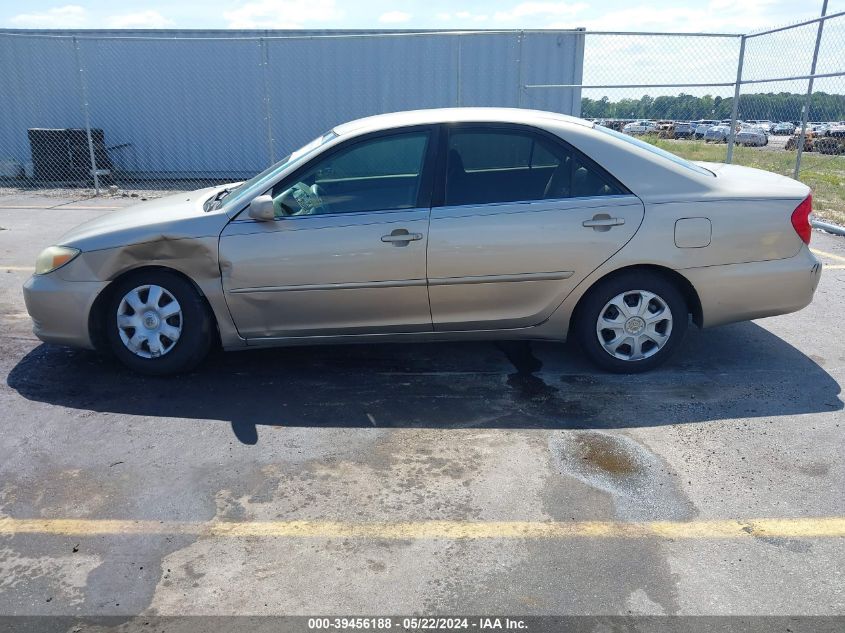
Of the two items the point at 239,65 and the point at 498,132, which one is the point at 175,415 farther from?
the point at 239,65

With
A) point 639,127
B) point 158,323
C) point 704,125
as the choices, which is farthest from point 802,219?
point 704,125

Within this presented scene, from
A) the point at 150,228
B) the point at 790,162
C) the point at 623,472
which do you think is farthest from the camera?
the point at 790,162

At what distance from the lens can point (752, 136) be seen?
53.3 feet

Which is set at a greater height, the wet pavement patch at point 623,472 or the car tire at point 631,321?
the car tire at point 631,321

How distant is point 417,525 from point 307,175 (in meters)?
2.28

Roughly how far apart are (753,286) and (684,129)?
8635mm

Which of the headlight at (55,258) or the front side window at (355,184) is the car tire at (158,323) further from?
the front side window at (355,184)

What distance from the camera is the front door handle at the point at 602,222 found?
4219 millimetres

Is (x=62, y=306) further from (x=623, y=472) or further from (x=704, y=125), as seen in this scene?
(x=704, y=125)

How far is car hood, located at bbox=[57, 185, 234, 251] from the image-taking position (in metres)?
4.26

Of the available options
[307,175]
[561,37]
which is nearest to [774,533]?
[307,175]

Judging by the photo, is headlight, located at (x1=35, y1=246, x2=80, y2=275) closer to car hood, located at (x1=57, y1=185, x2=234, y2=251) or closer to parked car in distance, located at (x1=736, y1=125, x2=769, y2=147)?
car hood, located at (x1=57, y1=185, x2=234, y2=251)

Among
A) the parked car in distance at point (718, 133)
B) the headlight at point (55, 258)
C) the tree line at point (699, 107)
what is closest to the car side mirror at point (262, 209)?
the headlight at point (55, 258)

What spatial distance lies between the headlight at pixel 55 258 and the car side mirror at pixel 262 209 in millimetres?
1172
